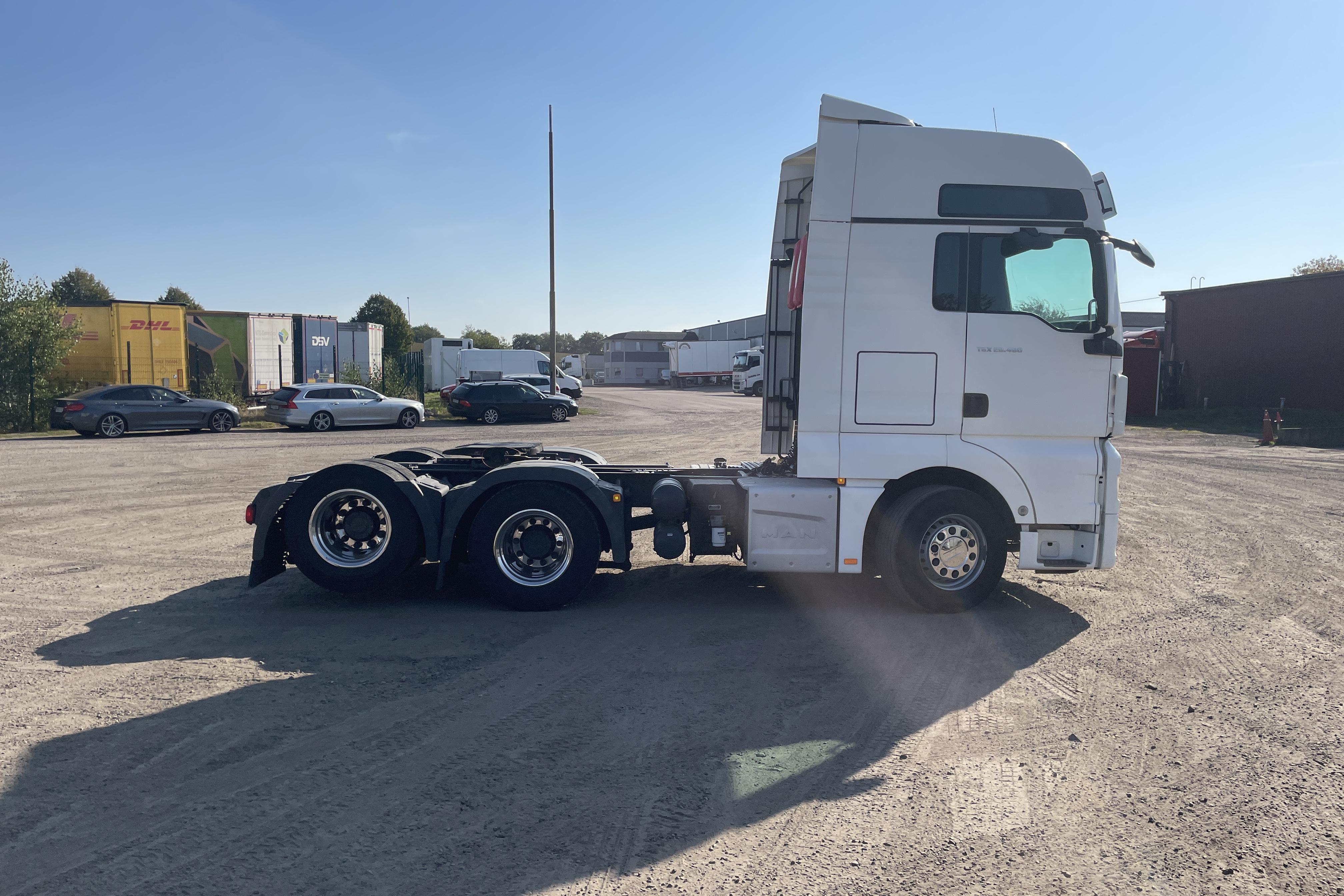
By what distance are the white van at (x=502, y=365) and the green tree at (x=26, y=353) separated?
68.4 feet

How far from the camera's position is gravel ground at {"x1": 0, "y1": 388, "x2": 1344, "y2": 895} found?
3.23m

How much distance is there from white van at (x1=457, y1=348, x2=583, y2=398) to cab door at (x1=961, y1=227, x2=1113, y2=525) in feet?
128

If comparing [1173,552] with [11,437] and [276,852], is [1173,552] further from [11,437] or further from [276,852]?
[11,437]

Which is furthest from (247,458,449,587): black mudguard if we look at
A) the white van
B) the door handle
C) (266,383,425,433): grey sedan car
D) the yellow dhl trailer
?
the white van

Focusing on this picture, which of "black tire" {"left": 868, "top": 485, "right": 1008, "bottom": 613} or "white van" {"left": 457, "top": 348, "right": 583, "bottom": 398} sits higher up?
"white van" {"left": 457, "top": 348, "right": 583, "bottom": 398}

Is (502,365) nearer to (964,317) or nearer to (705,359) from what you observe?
(705,359)

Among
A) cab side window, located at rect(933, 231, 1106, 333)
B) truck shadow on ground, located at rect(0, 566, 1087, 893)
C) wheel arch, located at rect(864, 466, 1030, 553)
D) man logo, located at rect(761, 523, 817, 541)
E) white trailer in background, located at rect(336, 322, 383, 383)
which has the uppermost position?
white trailer in background, located at rect(336, 322, 383, 383)

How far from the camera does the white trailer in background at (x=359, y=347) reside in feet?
131

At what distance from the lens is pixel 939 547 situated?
21.4 ft

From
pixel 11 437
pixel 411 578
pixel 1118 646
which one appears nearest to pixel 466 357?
pixel 11 437

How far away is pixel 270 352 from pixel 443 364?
12.7 metres

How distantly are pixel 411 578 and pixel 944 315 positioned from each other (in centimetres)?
516

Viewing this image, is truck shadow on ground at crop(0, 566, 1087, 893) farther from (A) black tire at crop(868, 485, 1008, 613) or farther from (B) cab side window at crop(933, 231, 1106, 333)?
(B) cab side window at crop(933, 231, 1106, 333)

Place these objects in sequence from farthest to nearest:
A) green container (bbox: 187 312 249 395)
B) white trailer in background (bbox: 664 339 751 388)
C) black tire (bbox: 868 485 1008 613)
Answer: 1. white trailer in background (bbox: 664 339 751 388)
2. green container (bbox: 187 312 249 395)
3. black tire (bbox: 868 485 1008 613)
